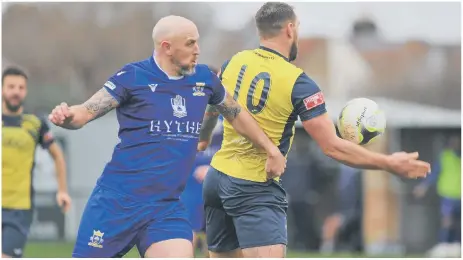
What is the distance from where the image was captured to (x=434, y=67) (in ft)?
106

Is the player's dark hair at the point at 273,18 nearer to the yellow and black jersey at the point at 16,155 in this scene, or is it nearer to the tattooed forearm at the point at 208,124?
the tattooed forearm at the point at 208,124

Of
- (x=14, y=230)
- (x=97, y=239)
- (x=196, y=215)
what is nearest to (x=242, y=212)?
(x=97, y=239)

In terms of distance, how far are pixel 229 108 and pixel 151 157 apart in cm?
73

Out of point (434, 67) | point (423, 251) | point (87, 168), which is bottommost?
point (423, 251)

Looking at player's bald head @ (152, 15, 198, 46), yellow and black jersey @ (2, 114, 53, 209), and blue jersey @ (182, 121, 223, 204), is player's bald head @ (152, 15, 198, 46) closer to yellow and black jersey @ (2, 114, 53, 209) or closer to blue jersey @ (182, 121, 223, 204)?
yellow and black jersey @ (2, 114, 53, 209)

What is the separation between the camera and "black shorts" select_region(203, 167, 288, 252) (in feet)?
25.1

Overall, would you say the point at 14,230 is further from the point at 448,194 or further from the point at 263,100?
the point at 448,194

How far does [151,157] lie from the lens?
711cm

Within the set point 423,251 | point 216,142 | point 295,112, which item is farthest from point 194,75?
point 423,251

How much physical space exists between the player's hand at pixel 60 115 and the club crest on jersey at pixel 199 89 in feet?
3.15

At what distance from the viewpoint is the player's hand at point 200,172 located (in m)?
11.6

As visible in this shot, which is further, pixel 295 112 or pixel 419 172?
pixel 295 112

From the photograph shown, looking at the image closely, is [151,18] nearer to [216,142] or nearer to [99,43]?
[99,43]

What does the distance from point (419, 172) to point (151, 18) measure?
2582 cm
